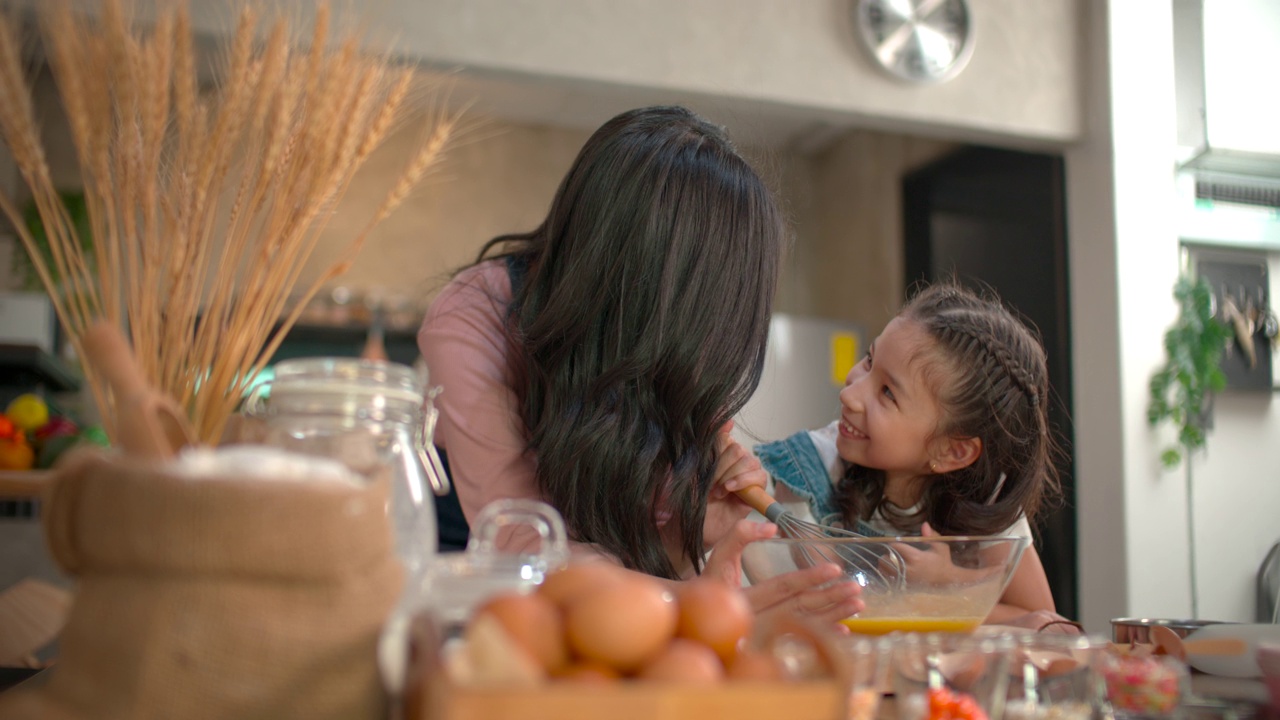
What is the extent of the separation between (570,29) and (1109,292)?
1.78 metres

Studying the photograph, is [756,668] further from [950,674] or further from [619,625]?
[950,674]

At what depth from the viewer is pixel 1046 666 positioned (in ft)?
1.87

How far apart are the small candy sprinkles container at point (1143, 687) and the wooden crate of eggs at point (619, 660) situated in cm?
22

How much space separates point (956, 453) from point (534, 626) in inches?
42.3

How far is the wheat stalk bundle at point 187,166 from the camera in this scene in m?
0.62

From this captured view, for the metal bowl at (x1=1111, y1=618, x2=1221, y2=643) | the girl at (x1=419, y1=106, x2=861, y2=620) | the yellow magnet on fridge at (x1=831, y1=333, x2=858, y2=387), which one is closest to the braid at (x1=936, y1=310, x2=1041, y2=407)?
the girl at (x1=419, y1=106, x2=861, y2=620)

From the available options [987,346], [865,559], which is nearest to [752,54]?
[987,346]

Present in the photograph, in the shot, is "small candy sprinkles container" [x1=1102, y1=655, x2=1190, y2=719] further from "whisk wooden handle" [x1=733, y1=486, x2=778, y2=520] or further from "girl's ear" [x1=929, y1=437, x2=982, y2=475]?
"girl's ear" [x1=929, y1=437, x2=982, y2=475]

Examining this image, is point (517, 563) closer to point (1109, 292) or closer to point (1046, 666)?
point (1046, 666)

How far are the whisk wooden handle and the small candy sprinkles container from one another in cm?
47

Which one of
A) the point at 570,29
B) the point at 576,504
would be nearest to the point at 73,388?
the point at 570,29

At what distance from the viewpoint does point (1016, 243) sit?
3592mm

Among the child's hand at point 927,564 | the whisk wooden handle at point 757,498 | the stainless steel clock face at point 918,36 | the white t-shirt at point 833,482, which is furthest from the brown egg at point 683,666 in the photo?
the stainless steel clock face at point 918,36

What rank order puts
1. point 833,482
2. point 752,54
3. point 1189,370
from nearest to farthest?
point 833,482, point 752,54, point 1189,370
